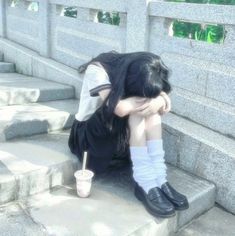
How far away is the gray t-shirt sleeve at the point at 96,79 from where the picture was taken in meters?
2.98

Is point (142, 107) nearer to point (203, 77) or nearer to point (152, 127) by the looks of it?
point (152, 127)

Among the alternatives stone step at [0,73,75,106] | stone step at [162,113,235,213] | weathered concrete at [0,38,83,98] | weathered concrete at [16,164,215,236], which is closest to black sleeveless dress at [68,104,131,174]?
weathered concrete at [16,164,215,236]

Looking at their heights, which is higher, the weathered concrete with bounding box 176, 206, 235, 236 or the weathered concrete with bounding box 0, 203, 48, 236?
the weathered concrete with bounding box 0, 203, 48, 236

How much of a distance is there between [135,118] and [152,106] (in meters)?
0.17

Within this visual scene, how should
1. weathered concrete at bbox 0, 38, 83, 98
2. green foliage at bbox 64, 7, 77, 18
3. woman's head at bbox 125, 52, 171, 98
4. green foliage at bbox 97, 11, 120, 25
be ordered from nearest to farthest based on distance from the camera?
woman's head at bbox 125, 52, 171, 98 → weathered concrete at bbox 0, 38, 83, 98 → green foliage at bbox 97, 11, 120, 25 → green foliage at bbox 64, 7, 77, 18

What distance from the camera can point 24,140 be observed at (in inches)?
152

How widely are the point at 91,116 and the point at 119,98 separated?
396mm

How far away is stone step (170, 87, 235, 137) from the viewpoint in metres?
3.59

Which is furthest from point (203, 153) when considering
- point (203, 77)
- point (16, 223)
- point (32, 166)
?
point (16, 223)

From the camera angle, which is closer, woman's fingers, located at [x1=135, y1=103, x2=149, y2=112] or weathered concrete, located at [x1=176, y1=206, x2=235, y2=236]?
woman's fingers, located at [x1=135, y1=103, x2=149, y2=112]

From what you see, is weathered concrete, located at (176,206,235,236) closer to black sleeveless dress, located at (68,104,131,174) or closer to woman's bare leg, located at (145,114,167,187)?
woman's bare leg, located at (145,114,167,187)

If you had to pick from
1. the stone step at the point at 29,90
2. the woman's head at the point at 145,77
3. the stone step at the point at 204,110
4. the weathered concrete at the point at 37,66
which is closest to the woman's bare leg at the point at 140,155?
the woman's head at the point at 145,77

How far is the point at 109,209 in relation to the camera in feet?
9.74

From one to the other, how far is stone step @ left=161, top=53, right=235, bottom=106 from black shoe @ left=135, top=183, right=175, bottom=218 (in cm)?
122
